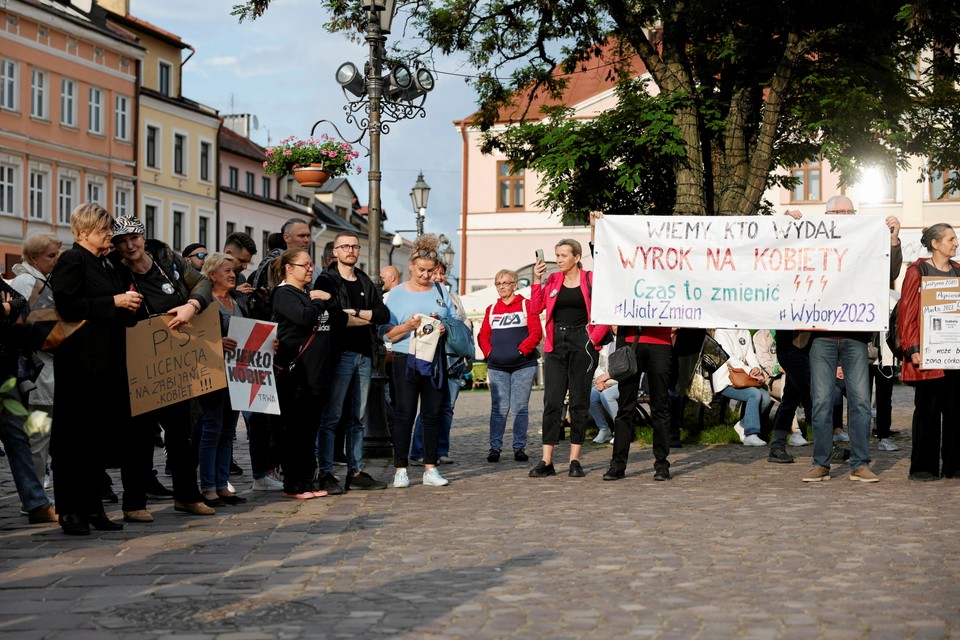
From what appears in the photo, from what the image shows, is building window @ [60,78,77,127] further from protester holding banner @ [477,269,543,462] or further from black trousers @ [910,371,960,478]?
black trousers @ [910,371,960,478]

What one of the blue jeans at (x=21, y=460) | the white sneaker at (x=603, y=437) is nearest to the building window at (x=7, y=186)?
the white sneaker at (x=603, y=437)

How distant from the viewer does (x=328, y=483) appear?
10406 mm

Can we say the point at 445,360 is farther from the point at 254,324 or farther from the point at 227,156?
the point at 227,156

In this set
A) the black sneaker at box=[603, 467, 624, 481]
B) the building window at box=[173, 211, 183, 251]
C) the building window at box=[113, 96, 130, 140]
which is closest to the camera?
the black sneaker at box=[603, 467, 624, 481]

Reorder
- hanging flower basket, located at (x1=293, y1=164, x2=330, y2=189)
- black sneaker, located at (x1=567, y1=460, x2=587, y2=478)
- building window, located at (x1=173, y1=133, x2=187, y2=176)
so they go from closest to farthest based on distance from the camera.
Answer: black sneaker, located at (x1=567, y1=460, x2=587, y2=478)
hanging flower basket, located at (x1=293, y1=164, x2=330, y2=189)
building window, located at (x1=173, y1=133, x2=187, y2=176)

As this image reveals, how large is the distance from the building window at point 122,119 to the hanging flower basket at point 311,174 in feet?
126

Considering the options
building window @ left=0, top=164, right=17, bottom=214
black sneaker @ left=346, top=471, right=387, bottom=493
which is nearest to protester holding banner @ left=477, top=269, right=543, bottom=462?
black sneaker @ left=346, top=471, right=387, bottom=493

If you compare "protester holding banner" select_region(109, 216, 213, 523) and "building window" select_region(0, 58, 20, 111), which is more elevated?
"building window" select_region(0, 58, 20, 111)

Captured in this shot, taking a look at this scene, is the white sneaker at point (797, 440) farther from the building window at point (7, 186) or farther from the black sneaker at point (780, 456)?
the building window at point (7, 186)

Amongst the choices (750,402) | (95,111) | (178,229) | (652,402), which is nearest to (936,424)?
(652,402)

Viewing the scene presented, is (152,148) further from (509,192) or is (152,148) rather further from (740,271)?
(740,271)

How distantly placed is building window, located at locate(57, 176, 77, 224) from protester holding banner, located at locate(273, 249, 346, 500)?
42715mm

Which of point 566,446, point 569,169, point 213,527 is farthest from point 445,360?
point 569,169

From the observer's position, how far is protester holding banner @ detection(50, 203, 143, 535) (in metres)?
8.09
